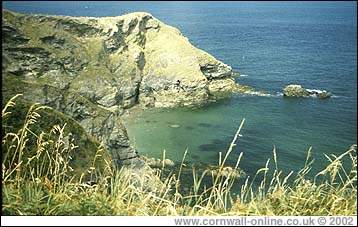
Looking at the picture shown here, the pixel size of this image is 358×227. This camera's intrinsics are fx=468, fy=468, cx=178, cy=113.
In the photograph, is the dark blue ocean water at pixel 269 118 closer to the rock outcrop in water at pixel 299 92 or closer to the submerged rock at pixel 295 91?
the rock outcrop in water at pixel 299 92

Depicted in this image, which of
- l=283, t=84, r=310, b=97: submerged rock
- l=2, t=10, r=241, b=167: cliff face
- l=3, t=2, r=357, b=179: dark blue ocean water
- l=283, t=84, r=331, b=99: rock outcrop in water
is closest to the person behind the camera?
l=3, t=2, r=357, b=179: dark blue ocean water

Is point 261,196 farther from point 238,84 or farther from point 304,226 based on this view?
point 238,84

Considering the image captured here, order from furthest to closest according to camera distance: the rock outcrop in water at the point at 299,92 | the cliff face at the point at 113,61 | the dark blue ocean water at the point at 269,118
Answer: the rock outcrop in water at the point at 299,92, the cliff face at the point at 113,61, the dark blue ocean water at the point at 269,118

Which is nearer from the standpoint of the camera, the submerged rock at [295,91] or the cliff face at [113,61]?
the cliff face at [113,61]

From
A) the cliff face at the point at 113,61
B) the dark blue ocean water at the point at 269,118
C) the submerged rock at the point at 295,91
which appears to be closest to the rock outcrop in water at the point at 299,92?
the submerged rock at the point at 295,91

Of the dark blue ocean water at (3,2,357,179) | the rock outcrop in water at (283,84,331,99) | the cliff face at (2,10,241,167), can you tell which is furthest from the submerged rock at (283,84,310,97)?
the cliff face at (2,10,241,167)

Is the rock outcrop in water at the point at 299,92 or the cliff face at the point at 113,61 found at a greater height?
the cliff face at the point at 113,61

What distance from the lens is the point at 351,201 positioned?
4070mm

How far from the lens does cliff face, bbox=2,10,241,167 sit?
2188 inches

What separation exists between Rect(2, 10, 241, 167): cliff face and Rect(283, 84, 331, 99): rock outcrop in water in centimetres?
903

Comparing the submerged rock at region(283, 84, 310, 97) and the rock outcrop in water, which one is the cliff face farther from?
the rock outcrop in water

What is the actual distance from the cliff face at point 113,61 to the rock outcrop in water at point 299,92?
9027 mm

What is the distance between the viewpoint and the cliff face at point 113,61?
55562 mm

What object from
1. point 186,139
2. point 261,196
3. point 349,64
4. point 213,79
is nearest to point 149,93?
point 213,79
